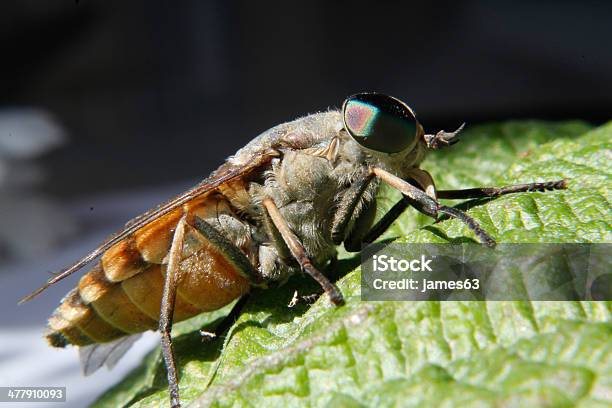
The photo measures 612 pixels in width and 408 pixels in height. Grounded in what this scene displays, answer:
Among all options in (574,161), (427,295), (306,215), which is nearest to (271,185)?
(306,215)

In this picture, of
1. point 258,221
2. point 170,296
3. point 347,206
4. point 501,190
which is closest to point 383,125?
point 347,206

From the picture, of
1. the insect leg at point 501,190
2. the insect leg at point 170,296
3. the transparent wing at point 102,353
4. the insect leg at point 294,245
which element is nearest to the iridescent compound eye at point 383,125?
the insect leg at point 501,190

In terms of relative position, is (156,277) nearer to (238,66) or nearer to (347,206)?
(347,206)

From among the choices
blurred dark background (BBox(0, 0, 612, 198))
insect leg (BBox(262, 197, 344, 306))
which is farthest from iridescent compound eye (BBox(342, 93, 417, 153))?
blurred dark background (BBox(0, 0, 612, 198))

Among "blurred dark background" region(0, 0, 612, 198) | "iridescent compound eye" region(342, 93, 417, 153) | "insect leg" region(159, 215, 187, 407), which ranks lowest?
"insect leg" region(159, 215, 187, 407)

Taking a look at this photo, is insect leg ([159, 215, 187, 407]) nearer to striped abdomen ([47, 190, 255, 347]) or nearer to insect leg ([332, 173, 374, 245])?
striped abdomen ([47, 190, 255, 347])

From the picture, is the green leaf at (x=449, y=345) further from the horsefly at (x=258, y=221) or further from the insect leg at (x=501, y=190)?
the horsefly at (x=258, y=221)
